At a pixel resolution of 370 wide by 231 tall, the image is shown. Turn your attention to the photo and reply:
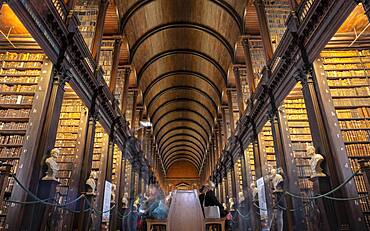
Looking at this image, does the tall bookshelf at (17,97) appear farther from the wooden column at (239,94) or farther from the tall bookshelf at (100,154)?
the wooden column at (239,94)

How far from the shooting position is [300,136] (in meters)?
7.16

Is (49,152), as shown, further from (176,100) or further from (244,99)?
(176,100)

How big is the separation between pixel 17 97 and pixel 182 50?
10.5 m

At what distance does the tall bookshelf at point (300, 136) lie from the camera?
675 cm

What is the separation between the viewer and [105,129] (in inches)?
355

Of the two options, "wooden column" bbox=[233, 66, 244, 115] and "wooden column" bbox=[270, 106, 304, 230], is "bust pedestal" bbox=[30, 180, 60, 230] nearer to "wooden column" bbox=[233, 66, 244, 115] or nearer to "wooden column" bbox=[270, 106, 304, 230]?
"wooden column" bbox=[270, 106, 304, 230]

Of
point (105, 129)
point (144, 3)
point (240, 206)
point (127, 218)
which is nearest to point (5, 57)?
point (105, 129)

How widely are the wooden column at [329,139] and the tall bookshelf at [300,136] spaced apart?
4.77ft

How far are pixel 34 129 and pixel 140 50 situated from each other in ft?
31.2

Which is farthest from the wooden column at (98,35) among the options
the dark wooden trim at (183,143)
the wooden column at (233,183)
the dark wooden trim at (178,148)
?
the dark wooden trim at (178,148)

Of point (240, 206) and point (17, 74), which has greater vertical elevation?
point (17, 74)

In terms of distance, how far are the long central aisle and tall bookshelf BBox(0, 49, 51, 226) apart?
405 cm

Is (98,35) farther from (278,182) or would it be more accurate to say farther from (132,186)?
(132,186)

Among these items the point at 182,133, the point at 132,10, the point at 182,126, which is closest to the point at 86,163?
the point at 132,10
